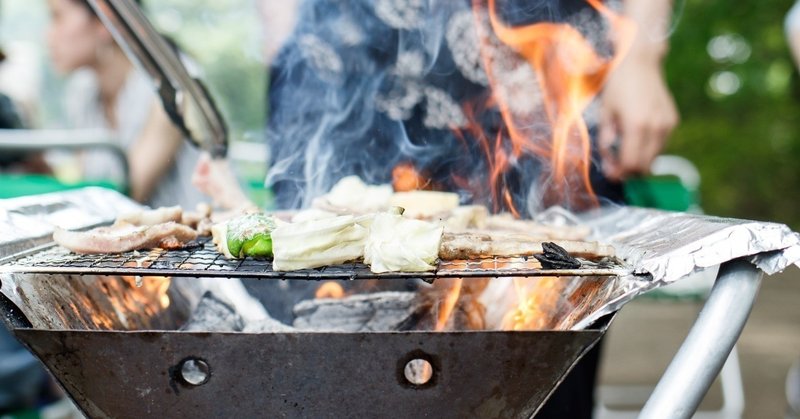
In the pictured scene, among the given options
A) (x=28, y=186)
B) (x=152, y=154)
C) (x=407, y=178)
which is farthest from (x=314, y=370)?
(x=152, y=154)

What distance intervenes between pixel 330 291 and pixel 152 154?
232 cm

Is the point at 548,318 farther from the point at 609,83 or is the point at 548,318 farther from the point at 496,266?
the point at 609,83

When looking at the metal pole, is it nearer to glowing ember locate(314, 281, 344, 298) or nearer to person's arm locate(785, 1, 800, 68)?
glowing ember locate(314, 281, 344, 298)

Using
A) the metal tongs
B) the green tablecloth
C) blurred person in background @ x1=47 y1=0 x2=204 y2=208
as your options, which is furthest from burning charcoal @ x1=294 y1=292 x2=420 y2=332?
blurred person in background @ x1=47 y1=0 x2=204 y2=208

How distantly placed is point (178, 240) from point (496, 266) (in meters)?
0.96

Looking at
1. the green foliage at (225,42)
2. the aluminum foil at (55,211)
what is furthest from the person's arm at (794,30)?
the green foliage at (225,42)

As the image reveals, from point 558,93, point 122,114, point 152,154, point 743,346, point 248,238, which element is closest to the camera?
point 248,238

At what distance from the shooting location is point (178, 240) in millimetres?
2209

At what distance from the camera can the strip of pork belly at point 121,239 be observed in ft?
6.69

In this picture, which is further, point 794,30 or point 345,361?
point 794,30

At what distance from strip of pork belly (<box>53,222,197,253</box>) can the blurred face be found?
10.2ft

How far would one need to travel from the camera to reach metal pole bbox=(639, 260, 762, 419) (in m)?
1.65

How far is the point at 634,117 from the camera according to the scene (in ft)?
9.95

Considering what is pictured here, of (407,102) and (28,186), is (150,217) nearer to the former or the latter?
(407,102)
